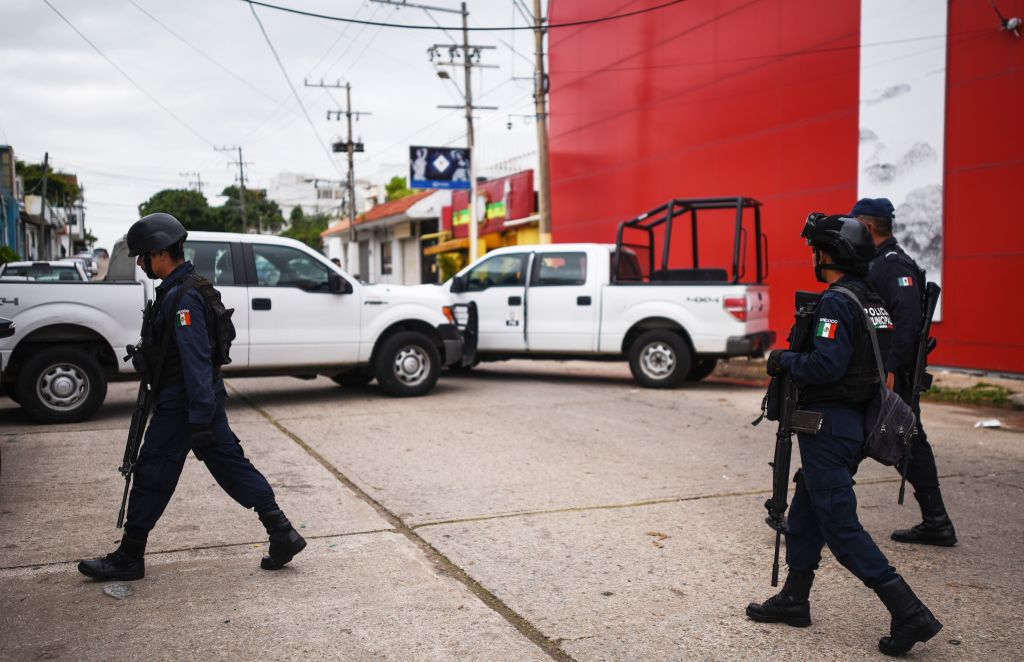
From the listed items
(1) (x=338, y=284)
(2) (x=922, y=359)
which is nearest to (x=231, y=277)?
(1) (x=338, y=284)

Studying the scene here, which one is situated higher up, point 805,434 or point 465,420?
point 805,434

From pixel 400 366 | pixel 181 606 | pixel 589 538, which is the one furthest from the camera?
pixel 400 366

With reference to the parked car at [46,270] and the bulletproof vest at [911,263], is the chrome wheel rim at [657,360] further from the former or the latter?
the parked car at [46,270]

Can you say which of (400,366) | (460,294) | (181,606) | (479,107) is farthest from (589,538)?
(479,107)

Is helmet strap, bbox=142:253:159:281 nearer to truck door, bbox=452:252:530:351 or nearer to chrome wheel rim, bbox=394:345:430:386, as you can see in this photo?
chrome wheel rim, bbox=394:345:430:386

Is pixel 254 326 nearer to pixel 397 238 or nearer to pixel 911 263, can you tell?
→ pixel 911 263

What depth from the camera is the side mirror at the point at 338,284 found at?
1005cm

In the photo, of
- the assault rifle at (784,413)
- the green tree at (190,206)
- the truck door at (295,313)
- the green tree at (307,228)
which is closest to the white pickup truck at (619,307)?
the truck door at (295,313)

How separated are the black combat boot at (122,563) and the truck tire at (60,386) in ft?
15.9

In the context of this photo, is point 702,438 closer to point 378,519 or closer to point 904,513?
point 904,513

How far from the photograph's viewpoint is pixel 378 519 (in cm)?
555

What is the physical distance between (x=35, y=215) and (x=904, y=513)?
2190 inches

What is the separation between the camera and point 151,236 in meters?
4.38

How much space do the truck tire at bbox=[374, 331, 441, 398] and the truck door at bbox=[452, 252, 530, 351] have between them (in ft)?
6.02
